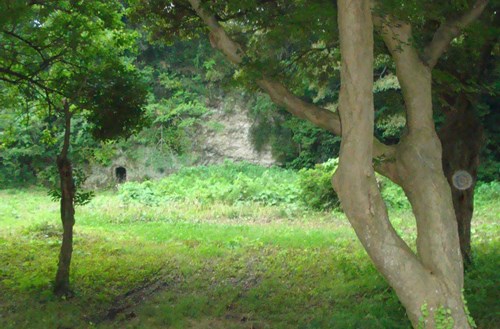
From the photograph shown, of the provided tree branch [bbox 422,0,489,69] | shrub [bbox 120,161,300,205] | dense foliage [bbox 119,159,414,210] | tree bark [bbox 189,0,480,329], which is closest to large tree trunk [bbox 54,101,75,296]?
tree bark [bbox 189,0,480,329]

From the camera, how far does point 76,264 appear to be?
12766 mm

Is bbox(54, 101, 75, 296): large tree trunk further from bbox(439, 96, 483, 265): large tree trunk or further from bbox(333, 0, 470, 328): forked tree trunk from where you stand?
bbox(439, 96, 483, 265): large tree trunk

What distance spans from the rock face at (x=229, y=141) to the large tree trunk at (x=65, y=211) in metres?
23.1

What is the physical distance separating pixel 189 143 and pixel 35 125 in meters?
7.96

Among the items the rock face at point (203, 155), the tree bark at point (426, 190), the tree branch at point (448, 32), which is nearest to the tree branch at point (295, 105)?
the tree bark at point (426, 190)

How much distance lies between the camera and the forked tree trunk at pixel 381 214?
6.00 m

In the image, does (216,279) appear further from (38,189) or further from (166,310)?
(38,189)

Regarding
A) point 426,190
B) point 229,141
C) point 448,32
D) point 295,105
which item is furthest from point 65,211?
point 229,141

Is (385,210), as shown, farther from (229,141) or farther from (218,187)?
(229,141)

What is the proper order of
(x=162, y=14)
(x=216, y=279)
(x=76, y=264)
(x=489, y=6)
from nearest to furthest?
(x=489, y=6)
(x=162, y=14)
(x=216, y=279)
(x=76, y=264)

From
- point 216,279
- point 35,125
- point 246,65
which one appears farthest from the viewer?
point 35,125

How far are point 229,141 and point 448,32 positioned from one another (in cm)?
2644

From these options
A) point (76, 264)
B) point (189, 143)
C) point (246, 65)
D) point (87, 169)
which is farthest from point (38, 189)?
point (246, 65)

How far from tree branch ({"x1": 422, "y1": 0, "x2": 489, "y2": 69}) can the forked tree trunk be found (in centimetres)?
172
